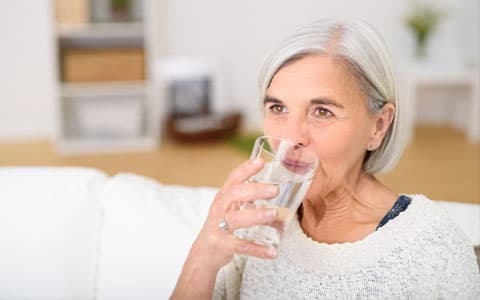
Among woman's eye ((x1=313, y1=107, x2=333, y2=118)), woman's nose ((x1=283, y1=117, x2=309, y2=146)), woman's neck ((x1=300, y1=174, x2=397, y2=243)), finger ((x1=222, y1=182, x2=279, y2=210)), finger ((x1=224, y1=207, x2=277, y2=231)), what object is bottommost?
woman's neck ((x1=300, y1=174, x2=397, y2=243))

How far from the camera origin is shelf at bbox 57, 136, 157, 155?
418 cm

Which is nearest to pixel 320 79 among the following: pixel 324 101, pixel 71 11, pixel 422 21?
pixel 324 101

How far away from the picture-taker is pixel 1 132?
14.6 feet

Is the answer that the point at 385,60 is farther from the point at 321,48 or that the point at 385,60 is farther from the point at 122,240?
the point at 122,240

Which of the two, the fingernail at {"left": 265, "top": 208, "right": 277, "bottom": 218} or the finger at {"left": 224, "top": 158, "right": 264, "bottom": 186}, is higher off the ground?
the finger at {"left": 224, "top": 158, "right": 264, "bottom": 186}

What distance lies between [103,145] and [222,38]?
1.13 meters

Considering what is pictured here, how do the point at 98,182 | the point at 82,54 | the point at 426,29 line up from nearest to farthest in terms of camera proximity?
the point at 98,182 < the point at 82,54 < the point at 426,29

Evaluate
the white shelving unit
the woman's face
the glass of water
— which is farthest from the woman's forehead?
the white shelving unit

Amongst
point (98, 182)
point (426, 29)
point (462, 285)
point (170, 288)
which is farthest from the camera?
point (426, 29)

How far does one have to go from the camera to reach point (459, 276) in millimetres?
998

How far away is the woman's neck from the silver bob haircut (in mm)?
134

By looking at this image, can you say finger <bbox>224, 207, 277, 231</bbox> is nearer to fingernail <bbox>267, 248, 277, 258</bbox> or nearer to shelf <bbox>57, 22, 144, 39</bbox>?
fingernail <bbox>267, 248, 277, 258</bbox>

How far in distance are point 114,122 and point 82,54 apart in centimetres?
47

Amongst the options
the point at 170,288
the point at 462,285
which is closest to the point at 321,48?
the point at 462,285
